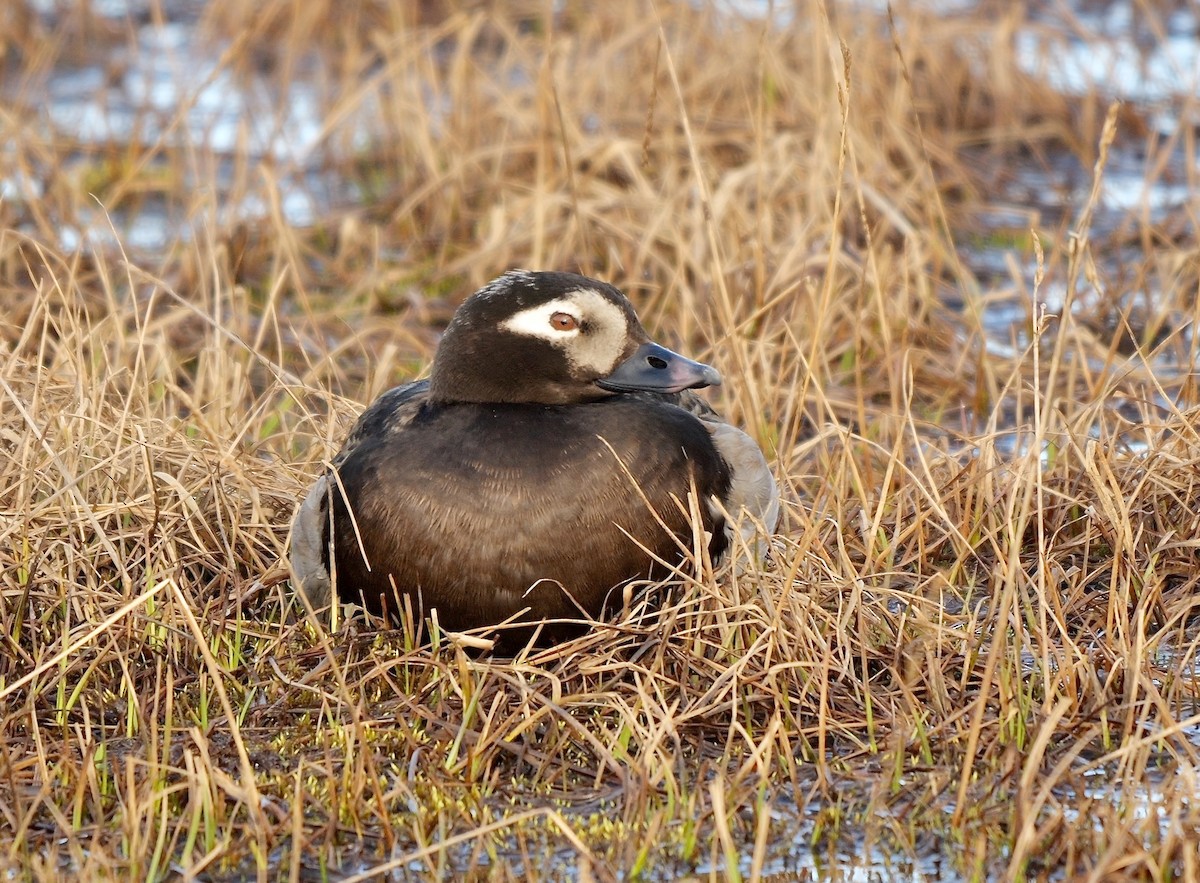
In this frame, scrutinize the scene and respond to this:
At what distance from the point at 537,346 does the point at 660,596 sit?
2.04 feet

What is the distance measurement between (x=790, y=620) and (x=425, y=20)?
7.20 metres

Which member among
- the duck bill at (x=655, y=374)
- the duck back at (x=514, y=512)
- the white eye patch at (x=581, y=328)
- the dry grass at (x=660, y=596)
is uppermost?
the white eye patch at (x=581, y=328)

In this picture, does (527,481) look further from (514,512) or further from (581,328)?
(581,328)

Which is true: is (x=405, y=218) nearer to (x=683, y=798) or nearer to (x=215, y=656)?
(x=215, y=656)

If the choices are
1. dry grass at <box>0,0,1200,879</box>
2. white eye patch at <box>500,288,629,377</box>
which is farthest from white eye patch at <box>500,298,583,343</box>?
dry grass at <box>0,0,1200,879</box>

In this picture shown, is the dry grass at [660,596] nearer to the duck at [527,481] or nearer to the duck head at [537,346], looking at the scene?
the duck at [527,481]

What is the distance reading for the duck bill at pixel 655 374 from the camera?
162 inches

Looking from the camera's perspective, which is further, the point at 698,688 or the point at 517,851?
the point at 698,688

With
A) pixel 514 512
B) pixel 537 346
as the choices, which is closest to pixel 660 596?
pixel 514 512

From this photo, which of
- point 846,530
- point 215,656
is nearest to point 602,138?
point 846,530

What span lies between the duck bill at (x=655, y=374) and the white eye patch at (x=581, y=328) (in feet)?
0.10

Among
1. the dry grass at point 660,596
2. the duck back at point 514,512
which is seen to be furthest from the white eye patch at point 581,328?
the dry grass at point 660,596

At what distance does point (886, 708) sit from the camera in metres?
3.74

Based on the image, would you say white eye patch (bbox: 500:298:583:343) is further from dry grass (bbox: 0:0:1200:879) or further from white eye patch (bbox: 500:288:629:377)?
dry grass (bbox: 0:0:1200:879)
